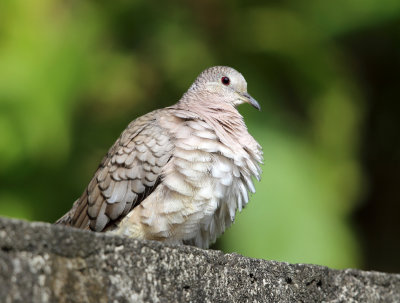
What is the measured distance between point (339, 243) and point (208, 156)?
8.05ft

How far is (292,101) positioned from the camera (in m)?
5.47

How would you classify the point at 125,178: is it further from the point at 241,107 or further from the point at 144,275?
the point at 241,107

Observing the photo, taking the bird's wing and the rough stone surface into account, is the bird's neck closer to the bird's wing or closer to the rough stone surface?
the bird's wing

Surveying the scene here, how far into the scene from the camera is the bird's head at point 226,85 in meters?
3.79

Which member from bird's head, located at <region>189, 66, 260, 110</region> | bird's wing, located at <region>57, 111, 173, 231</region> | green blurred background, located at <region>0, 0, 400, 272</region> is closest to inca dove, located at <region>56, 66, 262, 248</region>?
bird's wing, located at <region>57, 111, 173, 231</region>

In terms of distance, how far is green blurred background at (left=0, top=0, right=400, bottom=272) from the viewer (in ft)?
15.7

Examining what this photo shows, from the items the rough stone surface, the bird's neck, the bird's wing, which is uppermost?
the bird's neck

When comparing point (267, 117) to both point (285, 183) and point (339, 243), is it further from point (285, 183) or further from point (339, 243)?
point (339, 243)

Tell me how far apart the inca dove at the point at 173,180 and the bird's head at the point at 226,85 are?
62 centimetres

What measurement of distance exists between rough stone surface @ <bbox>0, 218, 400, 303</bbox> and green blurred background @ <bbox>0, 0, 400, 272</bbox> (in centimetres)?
250

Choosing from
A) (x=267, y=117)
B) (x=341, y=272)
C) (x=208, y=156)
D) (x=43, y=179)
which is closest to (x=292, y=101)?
(x=267, y=117)

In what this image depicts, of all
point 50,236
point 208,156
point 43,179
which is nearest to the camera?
point 50,236

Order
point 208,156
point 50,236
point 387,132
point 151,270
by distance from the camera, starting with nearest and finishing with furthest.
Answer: point 50,236 < point 151,270 < point 208,156 < point 387,132

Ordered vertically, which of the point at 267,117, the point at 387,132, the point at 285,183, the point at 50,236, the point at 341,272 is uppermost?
the point at 387,132
